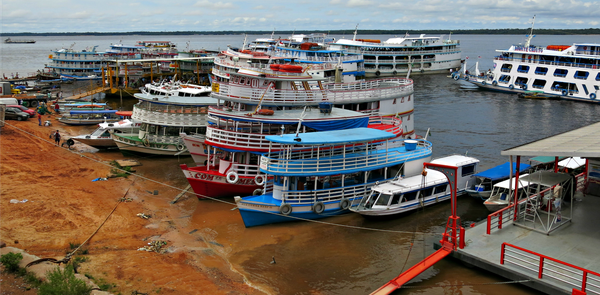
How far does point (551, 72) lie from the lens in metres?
57.6

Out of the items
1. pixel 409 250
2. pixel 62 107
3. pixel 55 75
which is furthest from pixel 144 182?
pixel 55 75

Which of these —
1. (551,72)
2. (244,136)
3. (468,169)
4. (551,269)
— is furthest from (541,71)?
(551,269)

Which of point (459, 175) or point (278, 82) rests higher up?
point (278, 82)

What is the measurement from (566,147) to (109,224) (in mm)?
16812

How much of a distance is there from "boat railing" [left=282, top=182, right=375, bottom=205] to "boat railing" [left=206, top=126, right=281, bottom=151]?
9.86 ft

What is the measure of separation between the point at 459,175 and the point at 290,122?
8467 mm

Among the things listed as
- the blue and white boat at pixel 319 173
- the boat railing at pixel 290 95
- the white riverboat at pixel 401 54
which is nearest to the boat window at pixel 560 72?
the white riverboat at pixel 401 54

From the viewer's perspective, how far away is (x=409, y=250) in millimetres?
18219

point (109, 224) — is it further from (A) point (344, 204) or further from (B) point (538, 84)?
(B) point (538, 84)

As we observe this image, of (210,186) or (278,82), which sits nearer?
(210,186)

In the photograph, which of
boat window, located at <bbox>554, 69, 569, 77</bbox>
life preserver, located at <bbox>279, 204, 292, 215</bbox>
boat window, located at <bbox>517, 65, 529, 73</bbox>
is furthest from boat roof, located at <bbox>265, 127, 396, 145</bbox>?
boat window, located at <bbox>517, 65, 529, 73</bbox>

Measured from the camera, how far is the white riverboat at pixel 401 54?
80.4 metres

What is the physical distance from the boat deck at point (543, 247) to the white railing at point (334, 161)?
5.35 m

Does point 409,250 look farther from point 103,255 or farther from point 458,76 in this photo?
point 458,76
